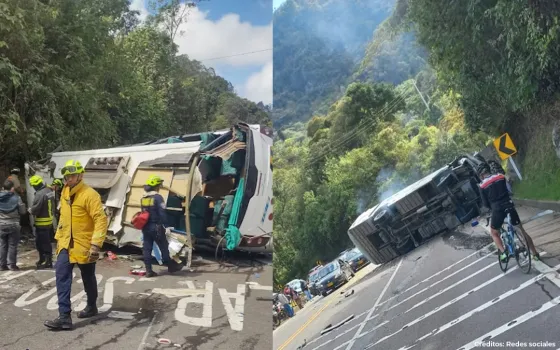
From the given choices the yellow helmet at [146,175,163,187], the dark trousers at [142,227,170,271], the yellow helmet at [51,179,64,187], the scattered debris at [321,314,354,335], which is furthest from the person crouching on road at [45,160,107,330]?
the scattered debris at [321,314,354,335]

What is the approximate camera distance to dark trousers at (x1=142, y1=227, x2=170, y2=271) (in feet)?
7.97

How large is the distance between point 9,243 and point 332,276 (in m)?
2.17

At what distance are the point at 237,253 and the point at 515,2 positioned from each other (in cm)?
149

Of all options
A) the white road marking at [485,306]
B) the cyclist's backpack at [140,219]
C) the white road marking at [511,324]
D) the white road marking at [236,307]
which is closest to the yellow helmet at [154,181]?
the cyclist's backpack at [140,219]

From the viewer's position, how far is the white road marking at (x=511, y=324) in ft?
4.90

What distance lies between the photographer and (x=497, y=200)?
5.31 ft

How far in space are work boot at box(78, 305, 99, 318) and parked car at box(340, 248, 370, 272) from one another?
1.27 metres

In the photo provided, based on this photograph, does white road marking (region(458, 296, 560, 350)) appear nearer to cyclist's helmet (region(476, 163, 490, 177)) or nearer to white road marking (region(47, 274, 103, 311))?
cyclist's helmet (region(476, 163, 490, 177))

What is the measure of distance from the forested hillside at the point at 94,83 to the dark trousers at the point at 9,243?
0.42 metres

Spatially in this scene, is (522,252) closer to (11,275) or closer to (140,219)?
(140,219)

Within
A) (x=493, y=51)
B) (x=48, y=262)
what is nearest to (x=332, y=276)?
(x=493, y=51)

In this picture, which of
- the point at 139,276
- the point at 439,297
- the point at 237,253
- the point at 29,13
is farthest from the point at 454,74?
the point at 29,13

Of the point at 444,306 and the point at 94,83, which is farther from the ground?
the point at 94,83

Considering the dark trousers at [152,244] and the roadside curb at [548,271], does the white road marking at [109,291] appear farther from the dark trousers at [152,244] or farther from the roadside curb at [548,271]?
the roadside curb at [548,271]
